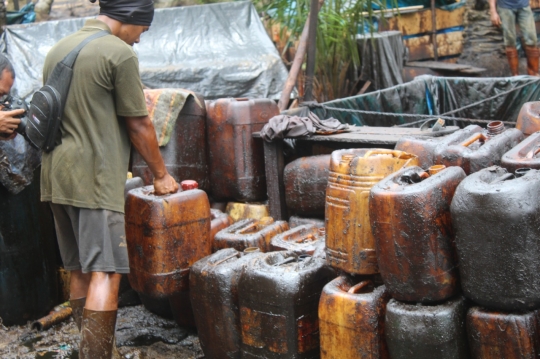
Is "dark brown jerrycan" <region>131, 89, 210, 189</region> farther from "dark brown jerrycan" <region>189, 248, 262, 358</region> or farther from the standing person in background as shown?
the standing person in background

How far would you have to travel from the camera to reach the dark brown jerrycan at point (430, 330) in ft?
8.89

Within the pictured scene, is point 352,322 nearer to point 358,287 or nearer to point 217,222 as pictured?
point 358,287

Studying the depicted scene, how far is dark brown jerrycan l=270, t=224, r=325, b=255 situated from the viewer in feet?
12.3

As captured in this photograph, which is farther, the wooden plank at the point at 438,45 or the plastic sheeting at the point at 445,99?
the wooden plank at the point at 438,45

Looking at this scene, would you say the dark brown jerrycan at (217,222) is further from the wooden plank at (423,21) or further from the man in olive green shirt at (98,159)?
the wooden plank at (423,21)

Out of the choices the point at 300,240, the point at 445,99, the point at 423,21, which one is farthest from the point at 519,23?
the point at 300,240

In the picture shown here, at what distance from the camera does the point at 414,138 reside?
3738mm

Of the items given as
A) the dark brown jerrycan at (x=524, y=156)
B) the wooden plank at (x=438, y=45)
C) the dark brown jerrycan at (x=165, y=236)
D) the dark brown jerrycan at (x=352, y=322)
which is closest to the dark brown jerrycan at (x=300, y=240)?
the dark brown jerrycan at (x=165, y=236)

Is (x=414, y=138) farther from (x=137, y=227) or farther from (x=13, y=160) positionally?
(x=13, y=160)

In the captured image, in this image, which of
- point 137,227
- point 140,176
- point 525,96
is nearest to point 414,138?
point 137,227

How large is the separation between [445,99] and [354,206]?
5.09 m

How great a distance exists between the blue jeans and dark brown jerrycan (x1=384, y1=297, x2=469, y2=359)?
8112mm

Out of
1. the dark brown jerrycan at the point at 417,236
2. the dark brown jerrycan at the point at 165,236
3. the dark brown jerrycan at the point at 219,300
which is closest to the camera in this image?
the dark brown jerrycan at the point at 417,236

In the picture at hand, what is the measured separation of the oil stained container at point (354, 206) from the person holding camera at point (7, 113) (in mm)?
1880
